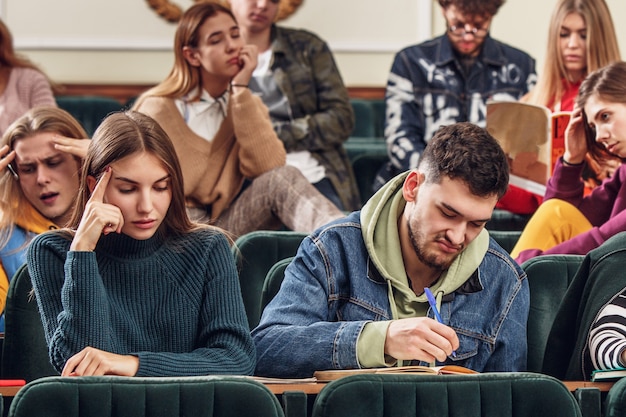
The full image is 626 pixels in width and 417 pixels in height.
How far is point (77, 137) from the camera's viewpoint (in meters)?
2.62

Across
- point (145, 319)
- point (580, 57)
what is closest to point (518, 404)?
point (145, 319)

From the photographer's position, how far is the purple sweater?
8.27 feet

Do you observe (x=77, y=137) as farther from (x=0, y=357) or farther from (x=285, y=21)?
(x=285, y=21)

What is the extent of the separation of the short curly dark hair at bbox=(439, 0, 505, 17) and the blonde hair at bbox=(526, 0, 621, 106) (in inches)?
9.4

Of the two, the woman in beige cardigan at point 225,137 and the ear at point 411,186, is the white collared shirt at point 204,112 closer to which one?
the woman in beige cardigan at point 225,137

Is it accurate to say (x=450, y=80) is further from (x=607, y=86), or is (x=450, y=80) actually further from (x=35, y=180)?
(x=35, y=180)

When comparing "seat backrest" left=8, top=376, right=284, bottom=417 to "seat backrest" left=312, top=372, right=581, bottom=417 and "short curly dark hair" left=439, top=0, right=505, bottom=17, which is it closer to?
"seat backrest" left=312, top=372, right=581, bottom=417

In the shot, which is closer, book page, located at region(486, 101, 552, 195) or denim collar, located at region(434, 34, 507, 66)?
book page, located at region(486, 101, 552, 195)

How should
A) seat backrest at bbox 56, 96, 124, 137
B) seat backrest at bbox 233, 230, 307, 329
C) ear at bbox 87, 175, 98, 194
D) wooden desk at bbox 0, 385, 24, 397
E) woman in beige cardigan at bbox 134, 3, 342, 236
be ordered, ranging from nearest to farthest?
wooden desk at bbox 0, 385, 24, 397 → ear at bbox 87, 175, 98, 194 → seat backrest at bbox 233, 230, 307, 329 → woman in beige cardigan at bbox 134, 3, 342, 236 → seat backrest at bbox 56, 96, 124, 137

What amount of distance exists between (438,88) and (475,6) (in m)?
0.25

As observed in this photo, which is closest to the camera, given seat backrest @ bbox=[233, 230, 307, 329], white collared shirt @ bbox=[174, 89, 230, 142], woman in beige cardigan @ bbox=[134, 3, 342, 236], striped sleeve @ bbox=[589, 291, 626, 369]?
striped sleeve @ bbox=[589, 291, 626, 369]

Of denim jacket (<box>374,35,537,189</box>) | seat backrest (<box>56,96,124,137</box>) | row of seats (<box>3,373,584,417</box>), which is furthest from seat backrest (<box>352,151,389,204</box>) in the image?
row of seats (<box>3,373,584,417</box>)

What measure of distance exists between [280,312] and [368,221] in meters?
0.22

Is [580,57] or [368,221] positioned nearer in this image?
[368,221]
